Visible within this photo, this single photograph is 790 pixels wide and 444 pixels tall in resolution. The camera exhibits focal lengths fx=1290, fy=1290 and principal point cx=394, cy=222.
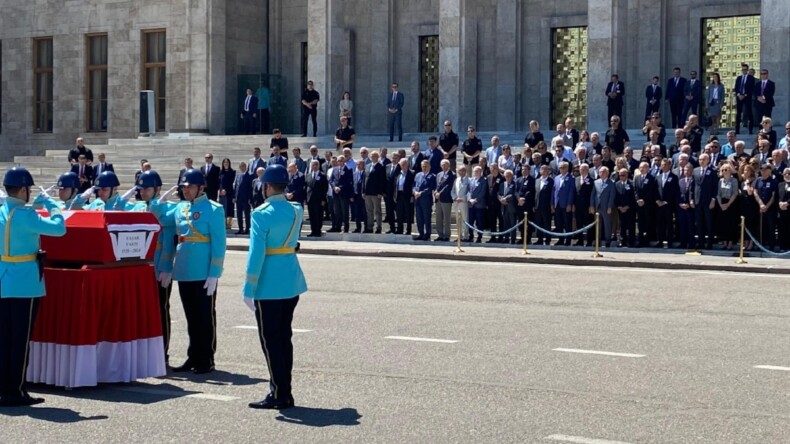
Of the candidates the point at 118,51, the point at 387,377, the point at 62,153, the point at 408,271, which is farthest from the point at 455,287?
the point at 118,51

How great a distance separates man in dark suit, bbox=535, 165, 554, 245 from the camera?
85.7 ft

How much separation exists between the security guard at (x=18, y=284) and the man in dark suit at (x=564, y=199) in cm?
1639

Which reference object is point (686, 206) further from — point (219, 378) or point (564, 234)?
point (219, 378)

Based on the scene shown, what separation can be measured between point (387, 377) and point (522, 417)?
2.01m

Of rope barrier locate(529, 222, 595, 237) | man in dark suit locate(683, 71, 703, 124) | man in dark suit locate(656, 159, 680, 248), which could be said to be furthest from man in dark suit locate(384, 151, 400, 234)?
man in dark suit locate(683, 71, 703, 124)

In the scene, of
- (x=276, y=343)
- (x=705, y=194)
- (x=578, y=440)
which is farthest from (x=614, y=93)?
(x=578, y=440)

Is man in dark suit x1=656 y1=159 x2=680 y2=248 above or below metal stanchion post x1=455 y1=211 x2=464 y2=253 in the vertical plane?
Answer: above

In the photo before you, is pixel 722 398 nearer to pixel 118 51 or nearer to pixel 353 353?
pixel 353 353

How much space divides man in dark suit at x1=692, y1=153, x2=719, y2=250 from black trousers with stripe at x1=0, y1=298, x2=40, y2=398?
16.2m

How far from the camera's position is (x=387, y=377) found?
1125cm

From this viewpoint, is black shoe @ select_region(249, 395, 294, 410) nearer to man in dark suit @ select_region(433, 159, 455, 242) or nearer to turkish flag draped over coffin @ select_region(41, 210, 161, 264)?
turkish flag draped over coffin @ select_region(41, 210, 161, 264)

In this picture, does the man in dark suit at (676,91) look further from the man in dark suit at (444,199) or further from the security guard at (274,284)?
the security guard at (274,284)

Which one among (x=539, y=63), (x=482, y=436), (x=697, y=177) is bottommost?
(x=482, y=436)

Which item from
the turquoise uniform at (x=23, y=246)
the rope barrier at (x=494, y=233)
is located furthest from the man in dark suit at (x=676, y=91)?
the turquoise uniform at (x=23, y=246)
